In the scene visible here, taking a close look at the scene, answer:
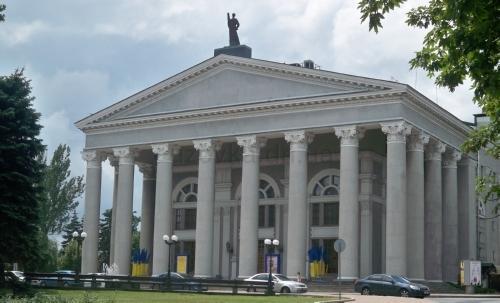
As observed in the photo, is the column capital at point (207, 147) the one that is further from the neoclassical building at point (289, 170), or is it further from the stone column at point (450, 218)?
the stone column at point (450, 218)

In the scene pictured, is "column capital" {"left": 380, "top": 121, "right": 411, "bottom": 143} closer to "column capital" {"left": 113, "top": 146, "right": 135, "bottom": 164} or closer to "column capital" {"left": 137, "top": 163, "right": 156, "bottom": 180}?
"column capital" {"left": 113, "top": 146, "right": 135, "bottom": 164}

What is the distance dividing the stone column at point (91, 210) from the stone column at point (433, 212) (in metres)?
24.2

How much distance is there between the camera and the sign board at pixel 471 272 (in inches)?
1887

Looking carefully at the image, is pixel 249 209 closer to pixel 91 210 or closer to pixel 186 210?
pixel 186 210

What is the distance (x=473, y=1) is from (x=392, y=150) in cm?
3838

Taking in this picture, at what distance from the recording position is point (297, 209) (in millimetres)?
49156

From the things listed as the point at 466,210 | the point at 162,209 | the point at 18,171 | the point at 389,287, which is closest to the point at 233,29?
the point at 162,209

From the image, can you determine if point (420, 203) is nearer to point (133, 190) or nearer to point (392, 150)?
point (392, 150)

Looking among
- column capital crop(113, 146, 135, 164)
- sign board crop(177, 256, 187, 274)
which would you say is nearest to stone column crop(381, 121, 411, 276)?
sign board crop(177, 256, 187, 274)

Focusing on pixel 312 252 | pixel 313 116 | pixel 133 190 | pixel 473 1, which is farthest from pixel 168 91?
pixel 473 1

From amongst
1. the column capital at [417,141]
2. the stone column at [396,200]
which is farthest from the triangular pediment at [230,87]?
the column capital at [417,141]

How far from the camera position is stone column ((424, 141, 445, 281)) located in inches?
2016

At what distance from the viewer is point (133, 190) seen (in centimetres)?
5769

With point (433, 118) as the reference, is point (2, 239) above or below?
below
